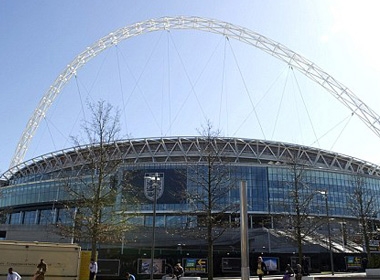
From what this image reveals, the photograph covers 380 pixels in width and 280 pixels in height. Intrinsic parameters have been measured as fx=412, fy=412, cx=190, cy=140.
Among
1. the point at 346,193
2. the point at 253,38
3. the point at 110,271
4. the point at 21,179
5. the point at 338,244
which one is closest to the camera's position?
the point at 110,271

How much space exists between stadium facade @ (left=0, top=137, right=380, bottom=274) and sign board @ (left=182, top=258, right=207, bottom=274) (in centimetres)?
2609

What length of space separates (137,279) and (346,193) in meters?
68.2

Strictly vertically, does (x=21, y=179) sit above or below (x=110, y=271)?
above

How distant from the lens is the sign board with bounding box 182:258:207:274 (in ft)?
108

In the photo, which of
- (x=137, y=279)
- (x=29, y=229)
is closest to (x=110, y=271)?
(x=137, y=279)

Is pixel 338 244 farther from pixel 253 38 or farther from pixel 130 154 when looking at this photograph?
pixel 130 154

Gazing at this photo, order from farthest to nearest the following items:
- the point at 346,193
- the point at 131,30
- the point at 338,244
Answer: the point at 346,193, the point at 131,30, the point at 338,244

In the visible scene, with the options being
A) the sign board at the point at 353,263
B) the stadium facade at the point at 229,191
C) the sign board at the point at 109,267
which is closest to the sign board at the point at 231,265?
the sign board at the point at 109,267

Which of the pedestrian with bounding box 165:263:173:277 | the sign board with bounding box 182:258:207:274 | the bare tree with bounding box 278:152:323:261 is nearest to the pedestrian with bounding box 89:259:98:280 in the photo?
the pedestrian with bounding box 165:263:173:277

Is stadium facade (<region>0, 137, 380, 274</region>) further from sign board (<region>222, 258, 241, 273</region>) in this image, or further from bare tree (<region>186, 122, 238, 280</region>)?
sign board (<region>222, 258, 241, 273</region>)

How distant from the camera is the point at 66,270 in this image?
821 inches

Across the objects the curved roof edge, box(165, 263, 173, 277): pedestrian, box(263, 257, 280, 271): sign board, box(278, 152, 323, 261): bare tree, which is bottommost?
box(165, 263, 173, 277): pedestrian

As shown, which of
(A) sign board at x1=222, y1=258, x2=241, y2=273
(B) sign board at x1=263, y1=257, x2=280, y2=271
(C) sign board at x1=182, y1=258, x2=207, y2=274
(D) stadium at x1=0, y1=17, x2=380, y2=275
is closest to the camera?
(C) sign board at x1=182, y1=258, x2=207, y2=274

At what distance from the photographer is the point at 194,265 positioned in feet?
109
